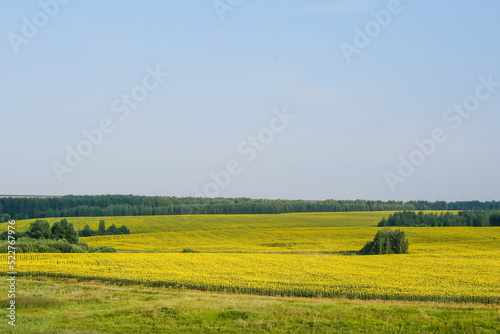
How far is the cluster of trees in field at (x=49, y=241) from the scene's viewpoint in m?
57.0

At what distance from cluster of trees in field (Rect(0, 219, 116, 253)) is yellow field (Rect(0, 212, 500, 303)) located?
5.53 m

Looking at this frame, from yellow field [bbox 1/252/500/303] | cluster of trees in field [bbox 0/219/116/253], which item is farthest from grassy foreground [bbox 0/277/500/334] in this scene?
cluster of trees in field [bbox 0/219/116/253]

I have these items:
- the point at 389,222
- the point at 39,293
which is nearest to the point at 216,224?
the point at 389,222

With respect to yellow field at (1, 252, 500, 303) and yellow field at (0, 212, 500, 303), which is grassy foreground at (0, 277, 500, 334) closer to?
yellow field at (1, 252, 500, 303)

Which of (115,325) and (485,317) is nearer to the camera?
(115,325)

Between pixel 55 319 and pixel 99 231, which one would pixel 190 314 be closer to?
pixel 55 319

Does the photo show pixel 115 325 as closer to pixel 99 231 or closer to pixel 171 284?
pixel 171 284

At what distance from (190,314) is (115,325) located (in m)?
3.86

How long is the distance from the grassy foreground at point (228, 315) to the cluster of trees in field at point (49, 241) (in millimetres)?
27906

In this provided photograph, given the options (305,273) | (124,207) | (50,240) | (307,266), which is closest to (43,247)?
(50,240)

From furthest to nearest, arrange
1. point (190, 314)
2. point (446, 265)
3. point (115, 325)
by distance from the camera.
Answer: point (446, 265) < point (190, 314) < point (115, 325)

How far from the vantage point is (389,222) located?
3824 inches

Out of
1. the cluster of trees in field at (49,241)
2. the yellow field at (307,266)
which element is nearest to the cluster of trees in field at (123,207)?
the cluster of trees in field at (49,241)

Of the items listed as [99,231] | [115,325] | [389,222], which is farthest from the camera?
[389,222]
